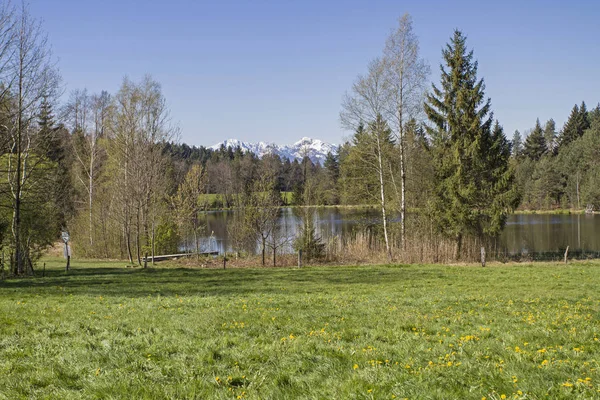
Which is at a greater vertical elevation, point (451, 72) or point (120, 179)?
point (451, 72)

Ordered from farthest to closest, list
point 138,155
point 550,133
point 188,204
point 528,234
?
point 550,133
point 528,234
point 188,204
point 138,155

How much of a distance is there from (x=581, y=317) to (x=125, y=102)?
1032 inches

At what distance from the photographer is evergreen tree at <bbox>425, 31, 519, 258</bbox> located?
87.2 feet

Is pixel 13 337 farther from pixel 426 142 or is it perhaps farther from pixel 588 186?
pixel 588 186

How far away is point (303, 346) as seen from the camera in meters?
5.96

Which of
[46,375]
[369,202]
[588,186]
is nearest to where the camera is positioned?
[46,375]

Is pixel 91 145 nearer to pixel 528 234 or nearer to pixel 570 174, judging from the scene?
pixel 528 234

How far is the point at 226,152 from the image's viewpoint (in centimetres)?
12181

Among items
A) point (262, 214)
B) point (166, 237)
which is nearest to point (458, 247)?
point (262, 214)

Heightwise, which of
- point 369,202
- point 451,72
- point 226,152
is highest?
point 226,152

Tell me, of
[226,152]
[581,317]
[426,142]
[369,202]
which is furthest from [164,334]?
[226,152]

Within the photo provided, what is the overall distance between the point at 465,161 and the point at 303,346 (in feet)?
79.3

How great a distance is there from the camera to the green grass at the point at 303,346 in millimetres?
4453

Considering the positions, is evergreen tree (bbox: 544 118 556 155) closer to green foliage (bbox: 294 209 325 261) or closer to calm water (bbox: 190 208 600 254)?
calm water (bbox: 190 208 600 254)
